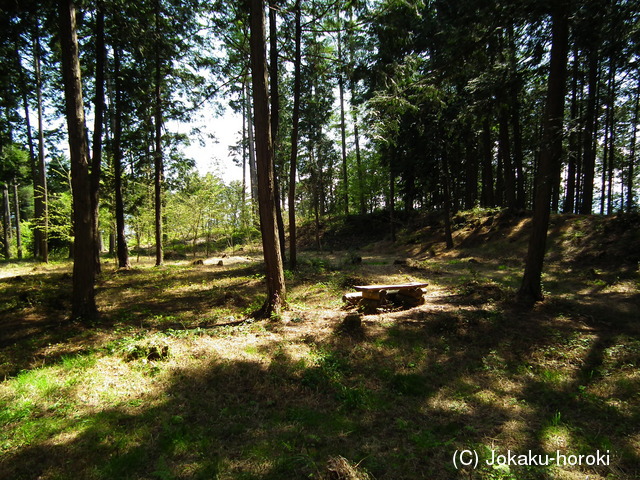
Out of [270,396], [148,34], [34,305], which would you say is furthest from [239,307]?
[148,34]

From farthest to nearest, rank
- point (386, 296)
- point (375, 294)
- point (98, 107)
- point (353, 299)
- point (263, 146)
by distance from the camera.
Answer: point (98, 107)
point (386, 296)
point (353, 299)
point (375, 294)
point (263, 146)

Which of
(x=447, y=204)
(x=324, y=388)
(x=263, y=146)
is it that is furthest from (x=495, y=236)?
(x=324, y=388)

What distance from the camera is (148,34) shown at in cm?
1020

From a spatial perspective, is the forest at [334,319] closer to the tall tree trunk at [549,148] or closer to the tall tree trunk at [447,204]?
the tall tree trunk at [549,148]

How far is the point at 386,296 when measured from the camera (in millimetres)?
8445

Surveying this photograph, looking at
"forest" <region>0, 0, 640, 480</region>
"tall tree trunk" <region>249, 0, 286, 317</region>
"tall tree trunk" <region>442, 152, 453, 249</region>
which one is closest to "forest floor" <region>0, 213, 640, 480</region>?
"forest" <region>0, 0, 640, 480</region>

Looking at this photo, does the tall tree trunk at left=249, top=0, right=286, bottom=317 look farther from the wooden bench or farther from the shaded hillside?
the shaded hillside

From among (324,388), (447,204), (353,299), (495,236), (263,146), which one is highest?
(263,146)

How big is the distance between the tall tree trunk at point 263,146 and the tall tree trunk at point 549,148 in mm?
6284

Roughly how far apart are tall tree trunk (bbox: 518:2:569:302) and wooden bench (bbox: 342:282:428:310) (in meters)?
2.51

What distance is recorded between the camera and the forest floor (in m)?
3.21

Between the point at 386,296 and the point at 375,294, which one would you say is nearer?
the point at 375,294

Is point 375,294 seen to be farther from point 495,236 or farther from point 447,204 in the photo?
point 447,204

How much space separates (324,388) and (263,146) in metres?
5.49
